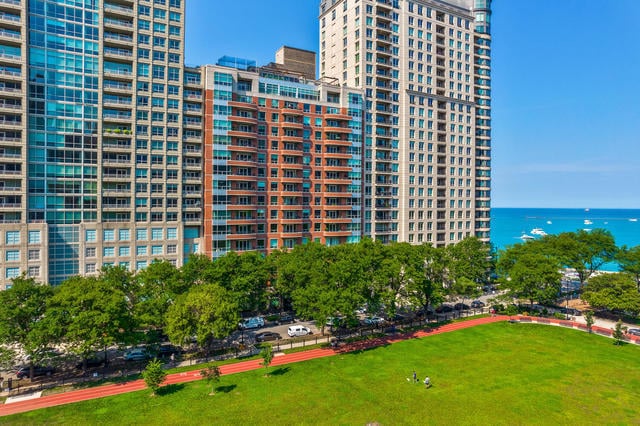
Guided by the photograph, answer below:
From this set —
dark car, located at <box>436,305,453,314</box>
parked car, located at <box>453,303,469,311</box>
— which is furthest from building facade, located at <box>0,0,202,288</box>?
parked car, located at <box>453,303,469,311</box>

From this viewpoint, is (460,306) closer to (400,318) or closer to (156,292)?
(400,318)

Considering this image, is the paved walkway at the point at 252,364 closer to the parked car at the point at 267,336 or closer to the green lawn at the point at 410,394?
the green lawn at the point at 410,394

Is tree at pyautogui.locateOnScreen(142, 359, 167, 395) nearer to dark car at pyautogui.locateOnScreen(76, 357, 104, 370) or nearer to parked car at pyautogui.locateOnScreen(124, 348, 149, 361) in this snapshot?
parked car at pyautogui.locateOnScreen(124, 348, 149, 361)

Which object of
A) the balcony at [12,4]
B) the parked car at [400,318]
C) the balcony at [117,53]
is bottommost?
the parked car at [400,318]

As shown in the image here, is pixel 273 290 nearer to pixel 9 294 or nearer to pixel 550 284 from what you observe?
pixel 9 294

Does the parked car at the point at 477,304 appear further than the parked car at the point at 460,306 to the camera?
Yes

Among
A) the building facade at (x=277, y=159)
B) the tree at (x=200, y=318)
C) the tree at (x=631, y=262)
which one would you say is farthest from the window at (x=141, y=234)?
the tree at (x=631, y=262)

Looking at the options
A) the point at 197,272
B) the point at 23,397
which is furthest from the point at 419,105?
the point at 23,397
